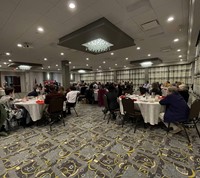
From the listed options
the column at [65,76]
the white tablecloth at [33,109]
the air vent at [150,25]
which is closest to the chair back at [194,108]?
the air vent at [150,25]

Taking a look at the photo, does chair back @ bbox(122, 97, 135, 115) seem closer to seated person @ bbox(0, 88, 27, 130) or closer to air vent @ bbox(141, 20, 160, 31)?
air vent @ bbox(141, 20, 160, 31)

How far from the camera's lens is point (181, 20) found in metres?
3.44

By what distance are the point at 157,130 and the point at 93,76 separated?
56.5 feet

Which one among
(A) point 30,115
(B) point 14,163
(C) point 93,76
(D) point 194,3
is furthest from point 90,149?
(C) point 93,76

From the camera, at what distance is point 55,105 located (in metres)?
3.65

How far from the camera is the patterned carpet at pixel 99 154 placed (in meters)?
1.89

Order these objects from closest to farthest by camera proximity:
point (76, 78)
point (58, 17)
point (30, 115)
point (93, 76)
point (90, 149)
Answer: point (90, 149) → point (58, 17) → point (30, 115) → point (93, 76) → point (76, 78)

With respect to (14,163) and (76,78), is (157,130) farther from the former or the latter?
(76,78)

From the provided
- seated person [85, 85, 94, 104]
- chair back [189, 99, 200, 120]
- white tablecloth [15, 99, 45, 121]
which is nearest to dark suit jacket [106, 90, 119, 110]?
chair back [189, 99, 200, 120]

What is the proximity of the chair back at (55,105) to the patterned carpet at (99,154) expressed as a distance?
24.4 inches

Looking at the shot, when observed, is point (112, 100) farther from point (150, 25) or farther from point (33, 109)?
point (150, 25)

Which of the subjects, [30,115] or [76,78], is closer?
[30,115]

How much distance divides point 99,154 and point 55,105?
2.08m

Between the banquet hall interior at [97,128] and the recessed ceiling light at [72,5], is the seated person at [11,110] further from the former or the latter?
the recessed ceiling light at [72,5]
